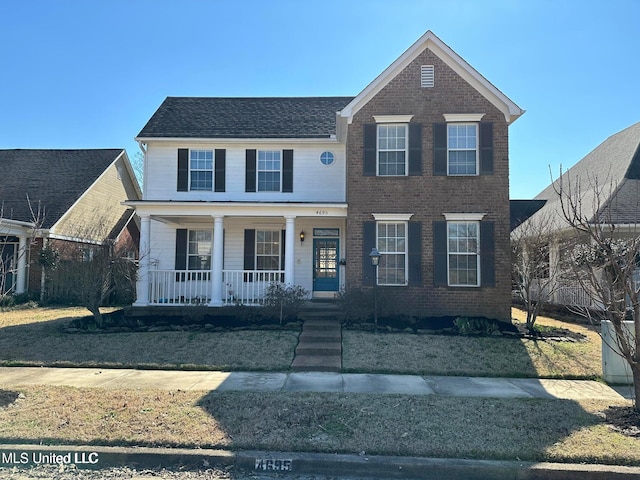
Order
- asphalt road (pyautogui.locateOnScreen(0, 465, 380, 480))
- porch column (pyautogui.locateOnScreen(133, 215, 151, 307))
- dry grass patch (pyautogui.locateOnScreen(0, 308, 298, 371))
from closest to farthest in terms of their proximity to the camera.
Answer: asphalt road (pyautogui.locateOnScreen(0, 465, 380, 480)), dry grass patch (pyautogui.locateOnScreen(0, 308, 298, 371)), porch column (pyautogui.locateOnScreen(133, 215, 151, 307))

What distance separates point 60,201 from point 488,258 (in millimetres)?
17279

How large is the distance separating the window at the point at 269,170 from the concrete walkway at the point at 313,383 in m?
8.13

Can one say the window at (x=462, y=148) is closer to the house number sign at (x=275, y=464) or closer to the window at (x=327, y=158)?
the window at (x=327, y=158)

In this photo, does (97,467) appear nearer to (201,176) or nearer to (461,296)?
(461,296)

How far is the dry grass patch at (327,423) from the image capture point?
496 cm

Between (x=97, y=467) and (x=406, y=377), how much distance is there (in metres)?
5.17

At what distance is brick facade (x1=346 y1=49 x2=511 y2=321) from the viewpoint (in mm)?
12523

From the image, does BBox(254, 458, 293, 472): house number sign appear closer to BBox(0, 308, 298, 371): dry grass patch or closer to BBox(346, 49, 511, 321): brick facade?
BBox(0, 308, 298, 371): dry grass patch

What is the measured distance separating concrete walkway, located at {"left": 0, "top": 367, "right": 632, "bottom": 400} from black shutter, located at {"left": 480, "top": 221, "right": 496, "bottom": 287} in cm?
454

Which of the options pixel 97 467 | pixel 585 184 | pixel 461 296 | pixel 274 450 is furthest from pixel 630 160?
pixel 97 467

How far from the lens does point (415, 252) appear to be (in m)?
12.7

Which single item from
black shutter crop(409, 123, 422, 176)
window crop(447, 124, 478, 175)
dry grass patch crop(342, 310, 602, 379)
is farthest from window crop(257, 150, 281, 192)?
dry grass patch crop(342, 310, 602, 379)

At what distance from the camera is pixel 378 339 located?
1035 cm

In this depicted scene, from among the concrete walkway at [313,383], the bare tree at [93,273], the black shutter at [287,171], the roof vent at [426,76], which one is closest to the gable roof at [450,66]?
the roof vent at [426,76]
